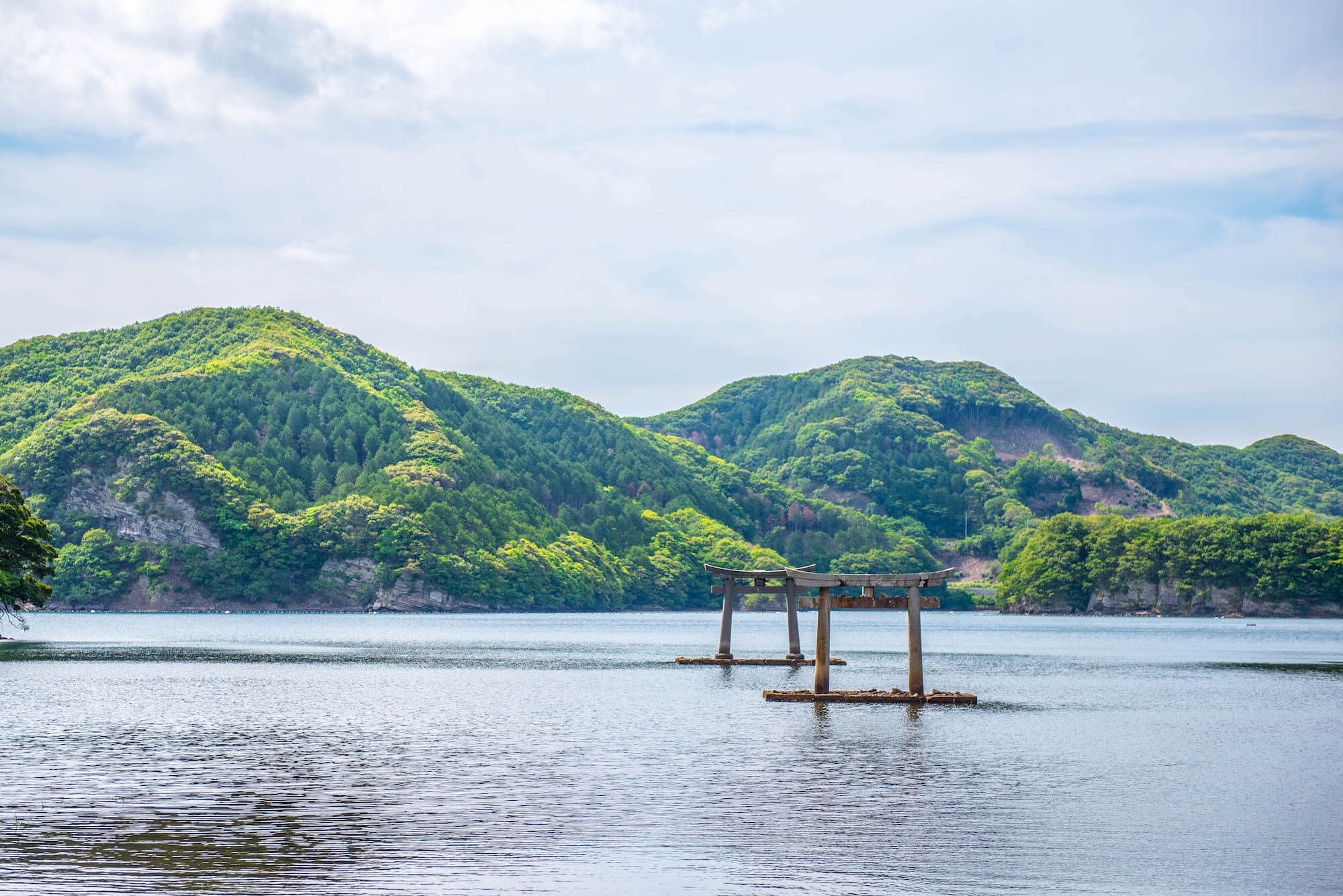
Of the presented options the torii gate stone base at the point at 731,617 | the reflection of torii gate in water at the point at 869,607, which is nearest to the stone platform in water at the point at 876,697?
the reflection of torii gate in water at the point at 869,607

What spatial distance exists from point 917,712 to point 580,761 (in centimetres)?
1551

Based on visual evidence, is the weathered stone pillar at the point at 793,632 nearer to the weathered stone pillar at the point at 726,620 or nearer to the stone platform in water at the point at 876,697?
the weathered stone pillar at the point at 726,620

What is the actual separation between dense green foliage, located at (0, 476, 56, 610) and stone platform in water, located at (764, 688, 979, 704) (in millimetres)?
40811

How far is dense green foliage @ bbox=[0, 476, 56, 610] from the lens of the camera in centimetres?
6681

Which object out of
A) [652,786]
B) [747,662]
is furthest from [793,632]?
[652,786]

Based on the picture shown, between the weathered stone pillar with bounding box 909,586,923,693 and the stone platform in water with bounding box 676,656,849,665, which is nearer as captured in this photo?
the weathered stone pillar with bounding box 909,586,923,693

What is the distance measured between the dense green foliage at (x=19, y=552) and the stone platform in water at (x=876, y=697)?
4081cm

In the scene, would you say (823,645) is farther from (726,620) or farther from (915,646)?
(726,620)

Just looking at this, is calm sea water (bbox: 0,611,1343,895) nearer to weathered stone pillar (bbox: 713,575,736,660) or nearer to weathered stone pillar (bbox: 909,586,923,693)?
weathered stone pillar (bbox: 909,586,923,693)

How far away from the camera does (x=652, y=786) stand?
27141 millimetres

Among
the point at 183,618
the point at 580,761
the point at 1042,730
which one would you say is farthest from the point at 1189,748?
the point at 183,618

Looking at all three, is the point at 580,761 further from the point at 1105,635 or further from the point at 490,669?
the point at 1105,635

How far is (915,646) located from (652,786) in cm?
1963

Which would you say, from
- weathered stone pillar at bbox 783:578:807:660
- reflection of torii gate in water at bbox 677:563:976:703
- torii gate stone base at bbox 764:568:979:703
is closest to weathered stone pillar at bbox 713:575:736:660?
weathered stone pillar at bbox 783:578:807:660
